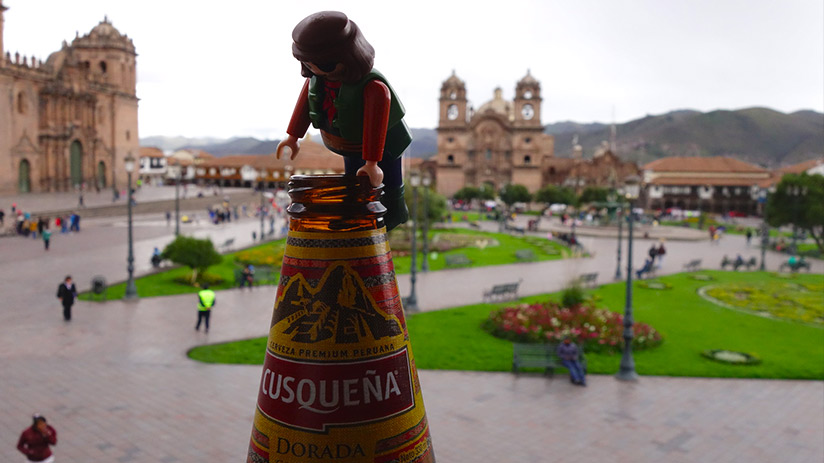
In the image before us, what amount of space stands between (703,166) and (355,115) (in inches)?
2947

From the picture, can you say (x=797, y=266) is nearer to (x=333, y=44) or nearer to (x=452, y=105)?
(x=333, y=44)

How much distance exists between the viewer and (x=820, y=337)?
51.8 ft

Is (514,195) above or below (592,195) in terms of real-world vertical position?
below

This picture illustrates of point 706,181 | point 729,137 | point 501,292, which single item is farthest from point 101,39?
point 729,137

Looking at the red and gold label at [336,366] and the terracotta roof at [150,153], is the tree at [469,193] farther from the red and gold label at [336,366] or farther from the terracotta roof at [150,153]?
the red and gold label at [336,366]

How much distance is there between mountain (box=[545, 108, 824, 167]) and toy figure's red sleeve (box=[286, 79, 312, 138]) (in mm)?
135716

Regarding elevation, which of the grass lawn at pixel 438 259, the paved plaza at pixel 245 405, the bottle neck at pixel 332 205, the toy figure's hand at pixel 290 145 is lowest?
the paved plaza at pixel 245 405

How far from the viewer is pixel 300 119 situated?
96.0 inches

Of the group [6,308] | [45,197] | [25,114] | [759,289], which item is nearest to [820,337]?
[759,289]

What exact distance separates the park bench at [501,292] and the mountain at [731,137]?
118 metres

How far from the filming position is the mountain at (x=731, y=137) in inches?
5448

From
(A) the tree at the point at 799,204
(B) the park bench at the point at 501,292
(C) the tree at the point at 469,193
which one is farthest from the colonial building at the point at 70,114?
(A) the tree at the point at 799,204

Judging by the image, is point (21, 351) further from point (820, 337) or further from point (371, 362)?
point (820, 337)

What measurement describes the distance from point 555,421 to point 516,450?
4.47 ft
